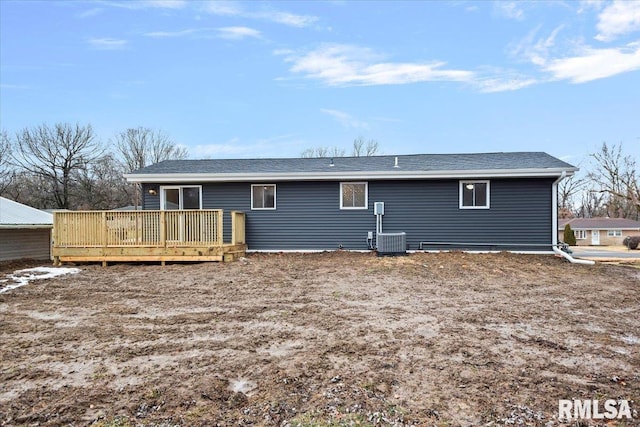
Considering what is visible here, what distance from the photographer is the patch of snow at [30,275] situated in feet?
23.6

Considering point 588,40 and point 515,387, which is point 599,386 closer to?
point 515,387

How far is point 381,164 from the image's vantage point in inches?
491

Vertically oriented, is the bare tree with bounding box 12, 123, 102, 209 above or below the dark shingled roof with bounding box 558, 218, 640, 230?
above

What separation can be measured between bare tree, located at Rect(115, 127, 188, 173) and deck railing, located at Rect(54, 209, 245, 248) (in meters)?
26.9

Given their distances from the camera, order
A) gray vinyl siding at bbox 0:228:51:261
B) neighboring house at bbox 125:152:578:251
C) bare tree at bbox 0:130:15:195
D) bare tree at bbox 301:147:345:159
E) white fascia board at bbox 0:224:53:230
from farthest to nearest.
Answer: bare tree at bbox 301:147:345:159 → bare tree at bbox 0:130:15:195 → neighboring house at bbox 125:152:578:251 → gray vinyl siding at bbox 0:228:51:261 → white fascia board at bbox 0:224:53:230

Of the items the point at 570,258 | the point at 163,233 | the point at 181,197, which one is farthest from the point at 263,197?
the point at 570,258

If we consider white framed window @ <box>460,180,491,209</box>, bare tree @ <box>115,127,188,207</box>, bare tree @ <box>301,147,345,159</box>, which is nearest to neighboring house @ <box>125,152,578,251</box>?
white framed window @ <box>460,180,491,209</box>

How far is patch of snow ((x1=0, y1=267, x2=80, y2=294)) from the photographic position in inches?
284

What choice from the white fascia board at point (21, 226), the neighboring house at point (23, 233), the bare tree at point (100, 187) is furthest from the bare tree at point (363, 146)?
the white fascia board at point (21, 226)

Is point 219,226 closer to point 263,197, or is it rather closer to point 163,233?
point 163,233

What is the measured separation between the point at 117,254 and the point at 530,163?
11.4m

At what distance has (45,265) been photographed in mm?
9992

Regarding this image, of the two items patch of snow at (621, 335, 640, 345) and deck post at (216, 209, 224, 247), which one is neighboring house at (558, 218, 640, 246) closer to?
deck post at (216, 209, 224, 247)

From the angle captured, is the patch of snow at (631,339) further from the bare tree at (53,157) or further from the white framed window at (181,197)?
the bare tree at (53,157)
